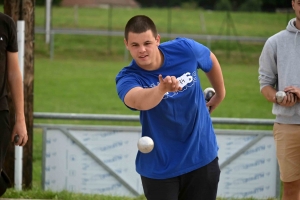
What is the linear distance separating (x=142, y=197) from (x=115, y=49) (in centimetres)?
2788

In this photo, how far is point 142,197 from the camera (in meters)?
7.13

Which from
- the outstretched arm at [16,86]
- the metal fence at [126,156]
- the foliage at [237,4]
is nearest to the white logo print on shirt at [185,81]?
the outstretched arm at [16,86]

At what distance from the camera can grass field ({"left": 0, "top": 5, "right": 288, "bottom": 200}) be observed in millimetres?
19250

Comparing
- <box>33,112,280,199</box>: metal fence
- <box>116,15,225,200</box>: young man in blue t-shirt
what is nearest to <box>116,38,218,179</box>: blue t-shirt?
<box>116,15,225,200</box>: young man in blue t-shirt

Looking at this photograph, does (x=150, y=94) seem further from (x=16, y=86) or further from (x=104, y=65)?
(x=104, y=65)

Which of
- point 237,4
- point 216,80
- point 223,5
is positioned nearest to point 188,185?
point 216,80

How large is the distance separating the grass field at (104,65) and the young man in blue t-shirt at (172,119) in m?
2.55

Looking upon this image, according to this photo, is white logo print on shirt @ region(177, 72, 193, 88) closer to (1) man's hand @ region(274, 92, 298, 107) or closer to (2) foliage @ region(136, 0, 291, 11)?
(1) man's hand @ region(274, 92, 298, 107)

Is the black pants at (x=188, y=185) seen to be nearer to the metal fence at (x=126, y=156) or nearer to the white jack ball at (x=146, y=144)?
the white jack ball at (x=146, y=144)

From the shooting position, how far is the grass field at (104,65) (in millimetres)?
19250

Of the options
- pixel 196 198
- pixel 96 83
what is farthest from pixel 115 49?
pixel 196 198

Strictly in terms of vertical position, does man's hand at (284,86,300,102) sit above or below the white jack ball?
above

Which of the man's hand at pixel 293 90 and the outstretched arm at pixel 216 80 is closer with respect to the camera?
the outstretched arm at pixel 216 80

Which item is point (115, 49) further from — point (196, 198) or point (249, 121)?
point (196, 198)
